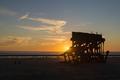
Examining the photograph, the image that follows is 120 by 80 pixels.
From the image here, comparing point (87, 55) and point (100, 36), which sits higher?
point (100, 36)

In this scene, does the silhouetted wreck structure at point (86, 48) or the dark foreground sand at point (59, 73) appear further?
the silhouetted wreck structure at point (86, 48)

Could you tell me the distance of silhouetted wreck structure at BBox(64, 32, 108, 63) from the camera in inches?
1594

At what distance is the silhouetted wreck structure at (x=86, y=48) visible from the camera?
4050 cm

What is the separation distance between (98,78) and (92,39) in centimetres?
1774

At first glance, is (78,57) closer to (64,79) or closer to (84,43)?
(84,43)

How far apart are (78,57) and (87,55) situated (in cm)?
134

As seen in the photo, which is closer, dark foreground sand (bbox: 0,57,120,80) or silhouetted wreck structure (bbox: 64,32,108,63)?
dark foreground sand (bbox: 0,57,120,80)

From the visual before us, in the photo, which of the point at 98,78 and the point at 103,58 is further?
the point at 103,58

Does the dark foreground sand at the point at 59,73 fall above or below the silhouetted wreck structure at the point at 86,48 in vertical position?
below

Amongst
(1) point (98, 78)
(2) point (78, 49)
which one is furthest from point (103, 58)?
(1) point (98, 78)

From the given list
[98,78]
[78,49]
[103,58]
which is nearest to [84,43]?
[78,49]

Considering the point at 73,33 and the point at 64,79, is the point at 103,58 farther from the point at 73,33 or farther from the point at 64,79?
the point at 64,79

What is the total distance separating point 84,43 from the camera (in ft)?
134

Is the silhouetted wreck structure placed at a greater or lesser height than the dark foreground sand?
greater
